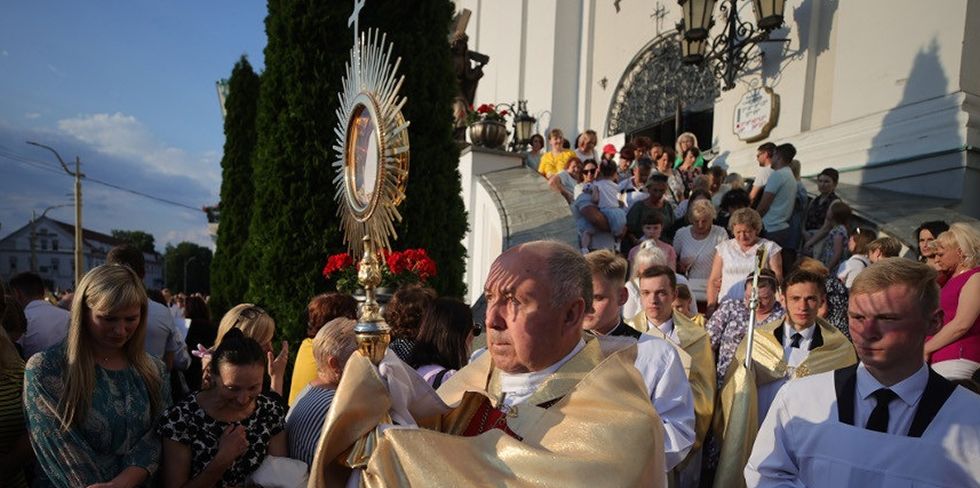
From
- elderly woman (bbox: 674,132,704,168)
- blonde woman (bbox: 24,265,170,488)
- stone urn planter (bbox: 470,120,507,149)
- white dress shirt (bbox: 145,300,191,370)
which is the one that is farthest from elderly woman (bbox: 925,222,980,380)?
stone urn planter (bbox: 470,120,507,149)

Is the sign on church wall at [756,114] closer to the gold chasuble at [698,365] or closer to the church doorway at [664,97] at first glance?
the church doorway at [664,97]

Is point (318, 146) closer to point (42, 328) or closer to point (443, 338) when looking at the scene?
point (42, 328)

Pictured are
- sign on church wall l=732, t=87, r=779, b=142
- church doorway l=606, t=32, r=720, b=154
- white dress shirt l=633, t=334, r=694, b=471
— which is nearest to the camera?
white dress shirt l=633, t=334, r=694, b=471

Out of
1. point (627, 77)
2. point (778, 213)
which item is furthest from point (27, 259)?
point (778, 213)

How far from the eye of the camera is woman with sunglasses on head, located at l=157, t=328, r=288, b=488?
2.60 m

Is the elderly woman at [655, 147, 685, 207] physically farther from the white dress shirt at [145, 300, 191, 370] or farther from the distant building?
the distant building

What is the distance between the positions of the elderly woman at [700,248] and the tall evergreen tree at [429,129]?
2.51m

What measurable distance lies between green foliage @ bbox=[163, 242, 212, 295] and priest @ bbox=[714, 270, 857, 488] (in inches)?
3042

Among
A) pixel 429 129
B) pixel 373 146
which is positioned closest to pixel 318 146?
pixel 429 129

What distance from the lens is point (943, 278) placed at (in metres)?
4.04

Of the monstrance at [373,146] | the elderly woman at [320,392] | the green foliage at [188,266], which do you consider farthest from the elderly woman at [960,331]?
the green foliage at [188,266]

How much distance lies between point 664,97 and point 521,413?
44.4 feet

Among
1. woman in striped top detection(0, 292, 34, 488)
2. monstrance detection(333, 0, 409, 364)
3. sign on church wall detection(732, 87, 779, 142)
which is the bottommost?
woman in striped top detection(0, 292, 34, 488)

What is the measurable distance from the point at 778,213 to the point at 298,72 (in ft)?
18.3
